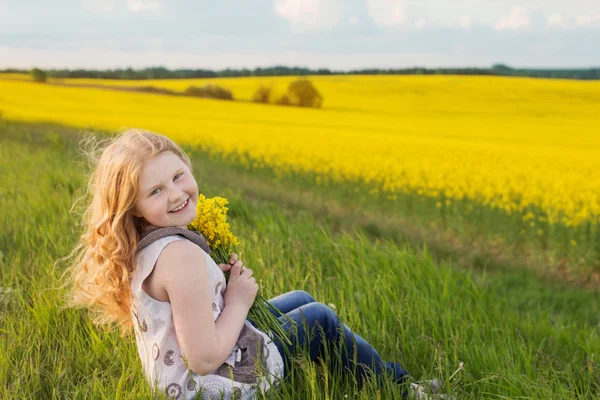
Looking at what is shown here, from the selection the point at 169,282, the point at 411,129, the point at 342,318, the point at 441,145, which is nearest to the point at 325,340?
the point at 169,282

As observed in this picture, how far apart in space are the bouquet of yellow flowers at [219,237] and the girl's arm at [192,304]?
23cm

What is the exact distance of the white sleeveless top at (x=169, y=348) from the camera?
198cm

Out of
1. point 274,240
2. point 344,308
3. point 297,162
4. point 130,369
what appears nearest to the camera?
point 130,369

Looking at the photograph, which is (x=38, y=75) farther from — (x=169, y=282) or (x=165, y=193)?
(x=169, y=282)

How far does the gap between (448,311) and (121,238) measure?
2001mm

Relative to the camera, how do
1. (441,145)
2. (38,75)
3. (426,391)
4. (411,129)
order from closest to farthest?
(426,391), (441,145), (411,129), (38,75)

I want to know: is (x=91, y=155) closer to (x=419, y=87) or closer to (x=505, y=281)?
(x=505, y=281)

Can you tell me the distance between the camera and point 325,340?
2.29 metres

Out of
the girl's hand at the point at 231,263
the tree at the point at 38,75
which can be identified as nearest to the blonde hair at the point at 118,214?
the girl's hand at the point at 231,263

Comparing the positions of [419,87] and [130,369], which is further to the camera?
[419,87]

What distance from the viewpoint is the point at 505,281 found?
612 centimetres

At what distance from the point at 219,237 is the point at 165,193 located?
0.91 ft

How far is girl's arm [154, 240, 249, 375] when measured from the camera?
1.86 m

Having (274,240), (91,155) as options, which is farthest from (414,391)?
(274,240)
